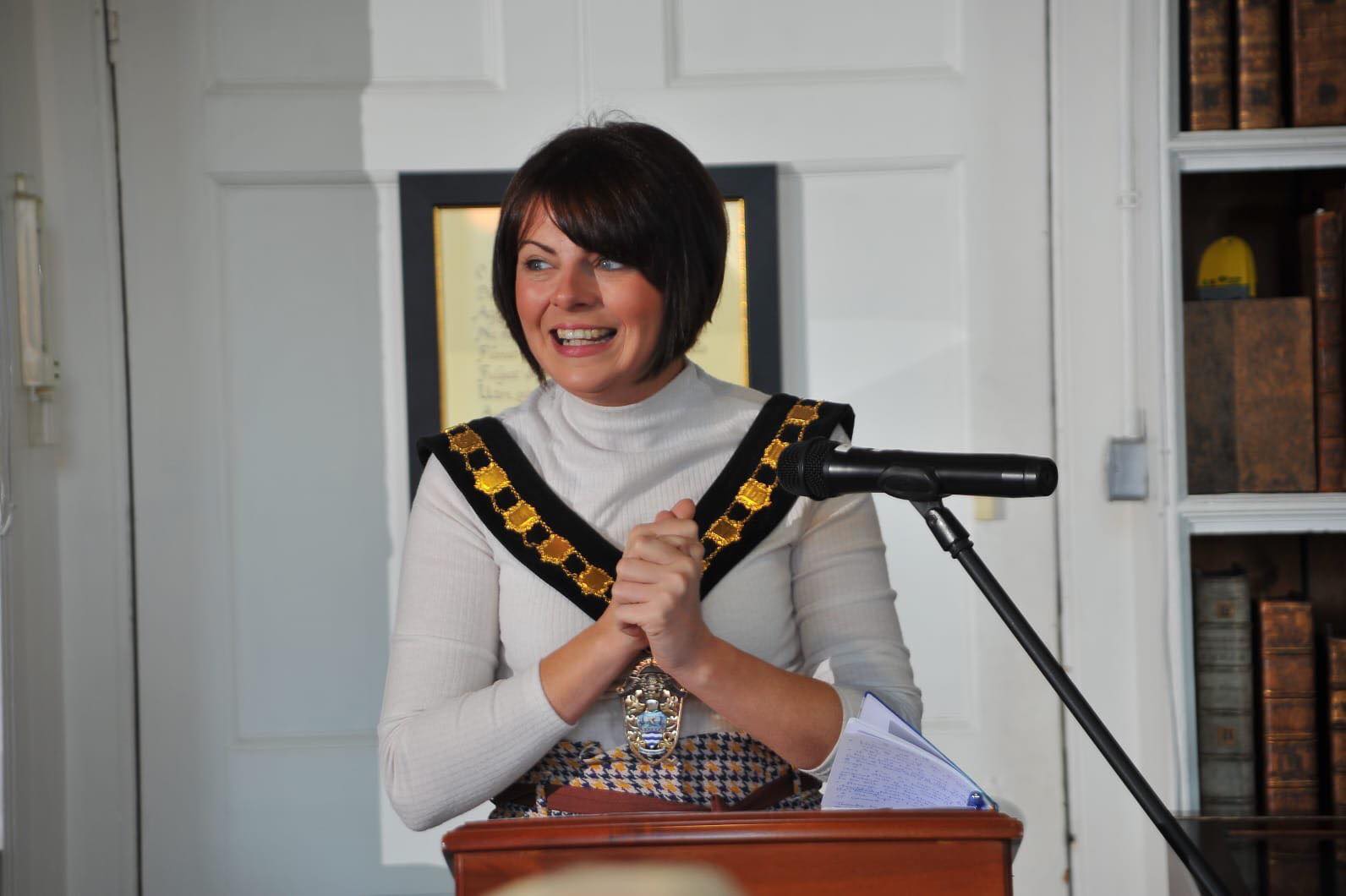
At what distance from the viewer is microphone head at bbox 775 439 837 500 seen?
3.02ft

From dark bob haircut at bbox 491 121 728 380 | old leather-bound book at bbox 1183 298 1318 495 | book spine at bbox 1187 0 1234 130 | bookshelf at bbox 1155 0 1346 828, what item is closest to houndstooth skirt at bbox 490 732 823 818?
dark bob haircut at bbox 491 121 728 380

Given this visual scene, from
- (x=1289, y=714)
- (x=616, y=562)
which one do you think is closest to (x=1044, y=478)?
(x=616, y=562)

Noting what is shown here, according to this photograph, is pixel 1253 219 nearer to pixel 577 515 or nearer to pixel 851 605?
pixel 851 605

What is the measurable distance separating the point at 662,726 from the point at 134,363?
1.39 meters

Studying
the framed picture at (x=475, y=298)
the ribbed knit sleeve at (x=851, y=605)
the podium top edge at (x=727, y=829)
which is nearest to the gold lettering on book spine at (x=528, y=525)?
the ribbed knit sleeve at (x=851, y=605)

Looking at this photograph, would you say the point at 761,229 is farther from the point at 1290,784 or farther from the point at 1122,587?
the point at 1290,784

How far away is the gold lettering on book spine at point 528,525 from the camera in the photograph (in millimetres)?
1223

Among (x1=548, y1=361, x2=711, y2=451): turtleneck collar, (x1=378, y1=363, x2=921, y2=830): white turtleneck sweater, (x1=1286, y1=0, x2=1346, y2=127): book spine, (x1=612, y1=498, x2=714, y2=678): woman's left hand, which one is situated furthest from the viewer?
(x1=1286, y1=0, x2=1346, y2=127): book spine

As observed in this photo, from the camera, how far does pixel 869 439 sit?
217 centimetres

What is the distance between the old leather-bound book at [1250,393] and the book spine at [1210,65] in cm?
29

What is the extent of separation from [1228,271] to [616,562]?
1.32m

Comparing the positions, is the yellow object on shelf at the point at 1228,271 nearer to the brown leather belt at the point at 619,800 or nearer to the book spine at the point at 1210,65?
the book spine at the point at 1210,65

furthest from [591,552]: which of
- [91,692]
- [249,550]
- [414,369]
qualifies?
[91,692]

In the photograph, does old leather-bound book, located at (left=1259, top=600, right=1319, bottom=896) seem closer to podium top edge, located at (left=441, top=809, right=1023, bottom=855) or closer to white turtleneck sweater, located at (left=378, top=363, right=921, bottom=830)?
white turtleneck sweater, located at (left=378, top=363, right=921, bottom=830)
